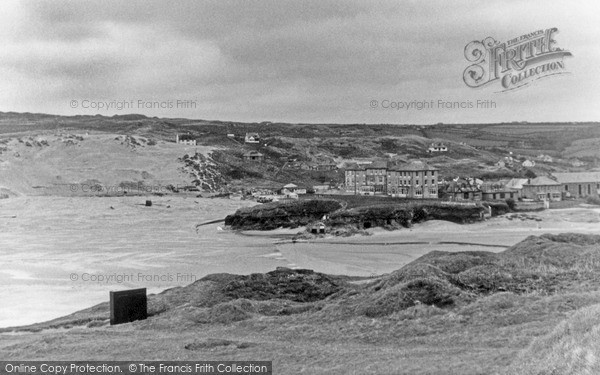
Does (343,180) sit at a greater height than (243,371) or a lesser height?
greater

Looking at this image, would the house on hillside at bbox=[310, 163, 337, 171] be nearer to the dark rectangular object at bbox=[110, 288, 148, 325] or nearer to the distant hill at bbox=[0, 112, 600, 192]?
the distant hill at bbox=[0, 112, 600, 192]

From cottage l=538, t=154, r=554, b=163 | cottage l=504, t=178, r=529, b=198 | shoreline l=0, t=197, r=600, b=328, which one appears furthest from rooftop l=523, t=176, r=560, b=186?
cottage l=538, t=154, r=554, b=163

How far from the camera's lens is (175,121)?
55.7 m

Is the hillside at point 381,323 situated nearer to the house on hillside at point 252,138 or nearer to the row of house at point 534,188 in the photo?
the row of house at point 534,188

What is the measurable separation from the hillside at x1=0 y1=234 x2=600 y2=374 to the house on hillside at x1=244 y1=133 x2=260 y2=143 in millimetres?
22353

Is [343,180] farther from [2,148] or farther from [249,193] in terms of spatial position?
[2,148]

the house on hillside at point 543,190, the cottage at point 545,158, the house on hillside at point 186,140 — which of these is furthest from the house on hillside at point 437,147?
the house on hillside at point 186,140

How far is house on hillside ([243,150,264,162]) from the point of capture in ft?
136

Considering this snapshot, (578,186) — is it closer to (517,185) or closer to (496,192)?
(517,185)

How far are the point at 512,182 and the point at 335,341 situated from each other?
23669 millimetres

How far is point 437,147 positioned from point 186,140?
19656 mm

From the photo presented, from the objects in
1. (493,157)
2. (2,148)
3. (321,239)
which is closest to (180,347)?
(321,239)

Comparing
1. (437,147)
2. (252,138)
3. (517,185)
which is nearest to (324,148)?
(252,138)

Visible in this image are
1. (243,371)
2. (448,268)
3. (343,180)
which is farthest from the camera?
(343,180)
